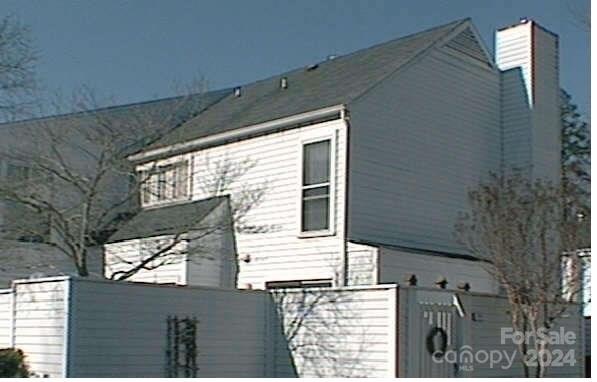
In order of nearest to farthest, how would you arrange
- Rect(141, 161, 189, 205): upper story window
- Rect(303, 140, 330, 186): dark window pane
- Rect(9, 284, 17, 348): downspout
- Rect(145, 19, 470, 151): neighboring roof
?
Rect(9, 284, 17, 348): downspout < Rect(303, 140, 330, 186): dark window pane < Rect(145, 19, 470, 151): neighboring roof < Rect(141, 161, 189, 205): upper story window

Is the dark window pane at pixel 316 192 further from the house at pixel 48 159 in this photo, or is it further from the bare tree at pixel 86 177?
the house at pixel 48 159

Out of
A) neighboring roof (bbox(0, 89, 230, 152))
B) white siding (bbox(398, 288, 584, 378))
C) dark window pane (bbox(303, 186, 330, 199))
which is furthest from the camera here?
neighboring roof (bbox(0, 89, 230, 152))

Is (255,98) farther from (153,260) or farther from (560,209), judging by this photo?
(560,209)

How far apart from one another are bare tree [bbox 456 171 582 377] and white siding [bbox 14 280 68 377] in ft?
21.9

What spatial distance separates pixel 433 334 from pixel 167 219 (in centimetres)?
719

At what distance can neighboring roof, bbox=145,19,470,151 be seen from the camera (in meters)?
17.8

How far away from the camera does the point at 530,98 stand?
19281 mm

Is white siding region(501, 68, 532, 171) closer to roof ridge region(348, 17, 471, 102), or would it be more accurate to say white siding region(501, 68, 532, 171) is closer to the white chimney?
the white chimney

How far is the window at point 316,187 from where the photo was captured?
54.7 ft

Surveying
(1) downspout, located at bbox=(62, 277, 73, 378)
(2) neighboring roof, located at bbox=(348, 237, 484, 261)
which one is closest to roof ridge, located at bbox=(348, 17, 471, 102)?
(2) neighboring roof, located at bbox=(348, 237, 484, 261)

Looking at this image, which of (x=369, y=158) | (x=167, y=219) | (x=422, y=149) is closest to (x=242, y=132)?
(x=167, y=219)

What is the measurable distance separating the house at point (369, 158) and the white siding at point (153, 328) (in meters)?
2.17

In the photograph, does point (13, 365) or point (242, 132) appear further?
point (242, 132)

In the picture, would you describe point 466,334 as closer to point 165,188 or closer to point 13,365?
point 13,365
